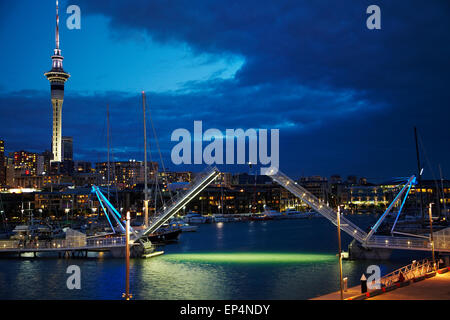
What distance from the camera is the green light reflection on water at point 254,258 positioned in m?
46.4

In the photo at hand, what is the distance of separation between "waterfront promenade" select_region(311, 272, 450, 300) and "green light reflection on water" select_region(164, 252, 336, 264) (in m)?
19.5

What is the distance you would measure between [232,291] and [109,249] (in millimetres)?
22421

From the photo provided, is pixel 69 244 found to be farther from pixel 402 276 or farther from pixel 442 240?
pixel 442 240

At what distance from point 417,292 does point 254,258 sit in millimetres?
28028

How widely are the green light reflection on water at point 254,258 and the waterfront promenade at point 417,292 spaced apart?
1949 centimetres

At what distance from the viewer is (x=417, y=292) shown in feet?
76.1

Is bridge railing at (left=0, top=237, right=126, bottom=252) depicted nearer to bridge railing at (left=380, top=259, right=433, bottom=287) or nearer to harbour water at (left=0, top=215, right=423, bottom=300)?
harbour water at (left=0, top=215, right=423, bottom=300)

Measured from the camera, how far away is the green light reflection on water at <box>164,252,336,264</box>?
46.4m

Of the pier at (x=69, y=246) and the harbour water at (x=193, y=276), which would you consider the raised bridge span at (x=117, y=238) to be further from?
the harbour water at (x=193, y=276)

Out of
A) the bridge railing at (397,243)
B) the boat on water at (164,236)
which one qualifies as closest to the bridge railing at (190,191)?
the bridge railing at (397,243)

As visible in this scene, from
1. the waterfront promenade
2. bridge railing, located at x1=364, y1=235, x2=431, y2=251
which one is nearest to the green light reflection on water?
bridge railing, located at x1=364, y1=235, x2=431, y2=251
